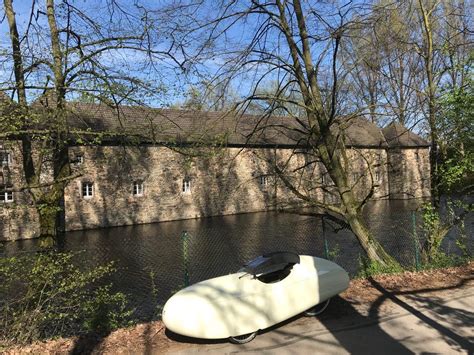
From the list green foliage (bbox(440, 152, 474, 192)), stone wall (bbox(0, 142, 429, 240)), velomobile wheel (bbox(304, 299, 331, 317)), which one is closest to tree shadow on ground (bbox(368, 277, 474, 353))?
velomobile wheel (bbox(304, 299, 331, 317))

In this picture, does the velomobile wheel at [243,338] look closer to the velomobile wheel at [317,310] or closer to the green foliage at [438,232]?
the velomobile wheel at [317,310]

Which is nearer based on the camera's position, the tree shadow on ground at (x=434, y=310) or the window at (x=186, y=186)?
the tree shadow on ground at (x=434, y=310)

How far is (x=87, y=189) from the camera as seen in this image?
82.6 feet

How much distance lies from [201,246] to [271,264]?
12.3 meters

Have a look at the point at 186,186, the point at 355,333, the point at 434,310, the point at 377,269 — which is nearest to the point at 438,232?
the point at 377,269

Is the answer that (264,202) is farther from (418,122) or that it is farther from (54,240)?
(54,240)

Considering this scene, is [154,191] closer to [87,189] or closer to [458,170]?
[87,189]

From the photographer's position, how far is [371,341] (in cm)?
475

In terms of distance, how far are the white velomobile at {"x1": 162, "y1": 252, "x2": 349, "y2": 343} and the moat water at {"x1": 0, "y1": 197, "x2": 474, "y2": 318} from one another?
2.75 meters

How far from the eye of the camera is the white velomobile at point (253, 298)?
4.68 meters

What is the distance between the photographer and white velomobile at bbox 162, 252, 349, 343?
468 centimetres

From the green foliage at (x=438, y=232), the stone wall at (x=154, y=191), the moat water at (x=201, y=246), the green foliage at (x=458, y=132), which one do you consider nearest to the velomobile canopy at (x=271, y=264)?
the moat water at (x=201, y=246)

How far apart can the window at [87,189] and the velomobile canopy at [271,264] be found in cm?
2151

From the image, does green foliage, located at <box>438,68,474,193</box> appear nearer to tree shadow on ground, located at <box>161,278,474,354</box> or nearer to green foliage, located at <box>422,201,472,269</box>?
green foliage, located at <box>422,201,472,269</box>
